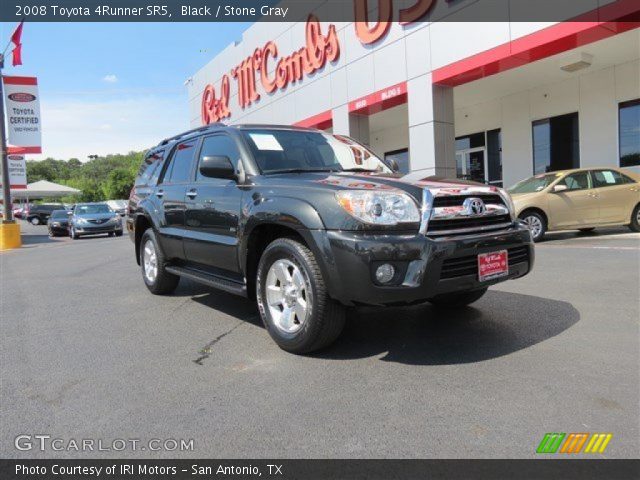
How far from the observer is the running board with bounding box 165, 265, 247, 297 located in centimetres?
425

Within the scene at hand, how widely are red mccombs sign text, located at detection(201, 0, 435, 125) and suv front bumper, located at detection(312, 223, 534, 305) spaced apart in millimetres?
11643

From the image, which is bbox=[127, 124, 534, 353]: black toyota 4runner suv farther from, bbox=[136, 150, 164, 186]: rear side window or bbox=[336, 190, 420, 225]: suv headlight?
bbox=[136, 150, 164, 186]: rear side window

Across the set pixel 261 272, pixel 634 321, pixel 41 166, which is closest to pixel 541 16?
pixel 634 321

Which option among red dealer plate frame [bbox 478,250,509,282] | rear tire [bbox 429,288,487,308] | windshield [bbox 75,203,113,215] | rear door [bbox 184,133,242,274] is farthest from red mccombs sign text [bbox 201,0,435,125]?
red dealer plate frame [bbox 478,250,509,282]

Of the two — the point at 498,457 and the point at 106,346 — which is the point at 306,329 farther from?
the point at 106,346

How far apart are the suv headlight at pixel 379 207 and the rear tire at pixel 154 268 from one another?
323 centimetres

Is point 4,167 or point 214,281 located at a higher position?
point 4,167

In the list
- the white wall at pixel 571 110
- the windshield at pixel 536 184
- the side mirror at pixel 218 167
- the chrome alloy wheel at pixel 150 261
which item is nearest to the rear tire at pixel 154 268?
the chrome alloy wheel at pixel 150 261

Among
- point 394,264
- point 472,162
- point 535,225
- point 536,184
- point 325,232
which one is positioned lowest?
point 535,225

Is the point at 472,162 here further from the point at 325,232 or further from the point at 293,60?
the point at 325,232

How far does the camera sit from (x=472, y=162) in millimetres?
18734

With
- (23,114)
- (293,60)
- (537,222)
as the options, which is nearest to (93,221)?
(23,114)

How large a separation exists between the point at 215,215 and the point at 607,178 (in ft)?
30.0

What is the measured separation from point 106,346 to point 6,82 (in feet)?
53.1
